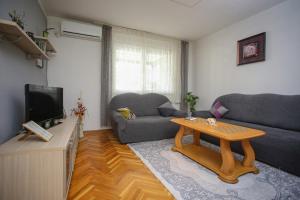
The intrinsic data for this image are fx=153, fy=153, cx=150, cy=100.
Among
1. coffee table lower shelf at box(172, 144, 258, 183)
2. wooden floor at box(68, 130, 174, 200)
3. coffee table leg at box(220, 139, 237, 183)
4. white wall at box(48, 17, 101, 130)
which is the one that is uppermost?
white wall at box(48, 17, 101, 130)

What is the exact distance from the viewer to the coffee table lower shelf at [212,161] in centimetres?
170

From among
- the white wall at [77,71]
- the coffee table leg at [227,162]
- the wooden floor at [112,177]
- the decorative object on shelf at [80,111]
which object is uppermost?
the white wall at [77,71]

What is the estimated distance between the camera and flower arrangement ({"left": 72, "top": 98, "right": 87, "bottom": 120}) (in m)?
3.23

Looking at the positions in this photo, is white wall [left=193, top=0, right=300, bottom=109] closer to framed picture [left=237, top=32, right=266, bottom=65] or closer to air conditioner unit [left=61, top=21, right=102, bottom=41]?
framed picture [left=237, top=32, right=266, bottom=65]

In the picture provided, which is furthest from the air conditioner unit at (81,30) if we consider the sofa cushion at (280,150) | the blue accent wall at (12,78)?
the sofa cushion at (280,150)

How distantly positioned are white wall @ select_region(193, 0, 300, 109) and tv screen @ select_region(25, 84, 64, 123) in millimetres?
3636

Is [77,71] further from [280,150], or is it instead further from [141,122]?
[280,150]

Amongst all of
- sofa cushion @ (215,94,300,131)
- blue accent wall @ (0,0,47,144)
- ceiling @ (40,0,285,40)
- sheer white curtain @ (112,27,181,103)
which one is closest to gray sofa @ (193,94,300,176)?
sofa cushion @ (215,94,300,131)

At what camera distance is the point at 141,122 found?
2984 mm

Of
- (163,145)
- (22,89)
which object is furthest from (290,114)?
(22,89)

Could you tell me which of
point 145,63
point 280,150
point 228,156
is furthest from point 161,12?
point 280,150

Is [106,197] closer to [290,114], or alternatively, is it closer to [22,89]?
[22,89]

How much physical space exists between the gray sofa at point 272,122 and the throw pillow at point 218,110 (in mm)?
96

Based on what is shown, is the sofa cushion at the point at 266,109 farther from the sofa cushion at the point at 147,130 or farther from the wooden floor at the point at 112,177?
the wooden floor at the point at 112,177
